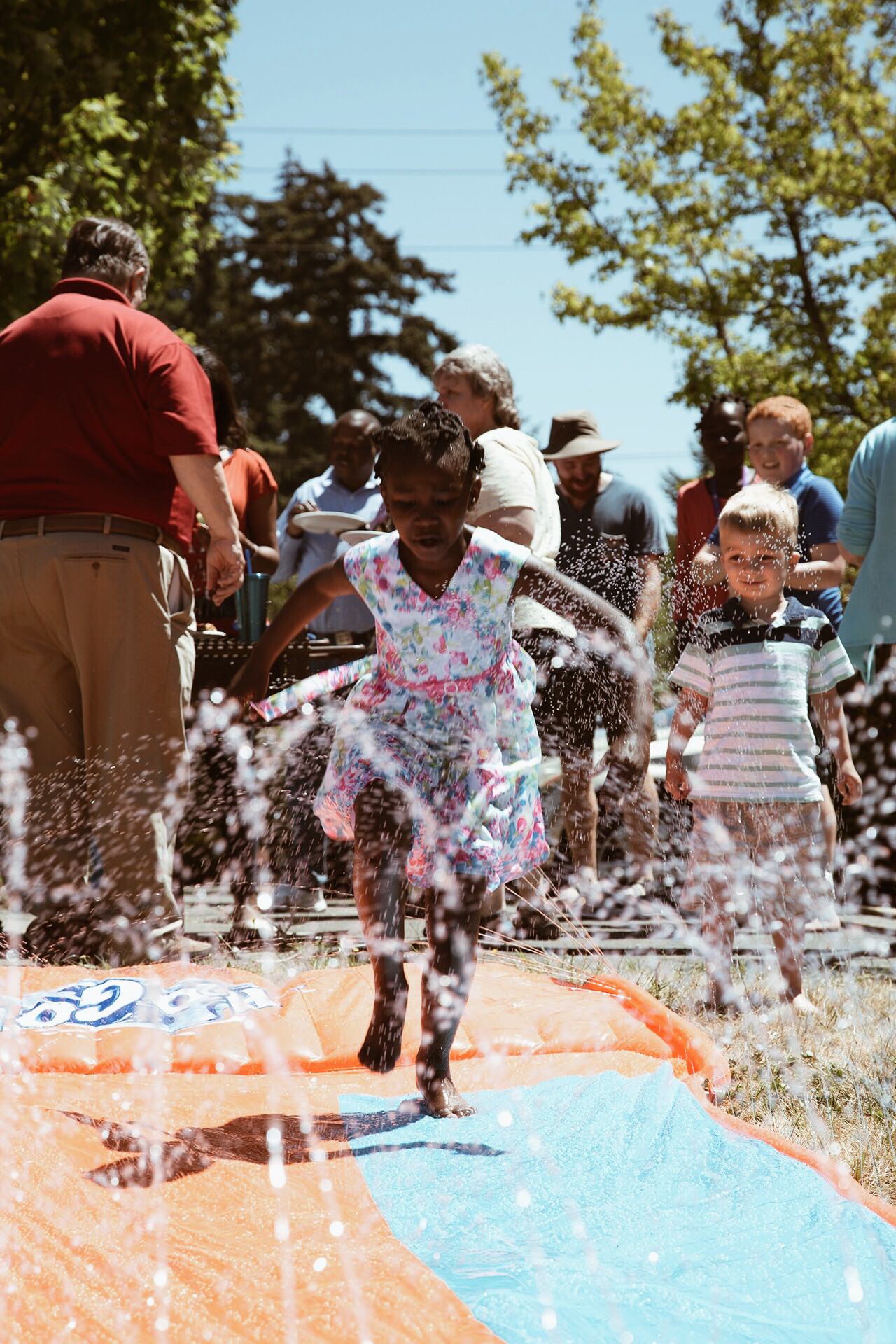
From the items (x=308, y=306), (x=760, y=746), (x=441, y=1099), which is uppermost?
(x=308, y=306)

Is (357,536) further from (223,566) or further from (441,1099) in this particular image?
(441,1099)

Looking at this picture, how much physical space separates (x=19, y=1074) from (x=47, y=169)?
31.0 ft

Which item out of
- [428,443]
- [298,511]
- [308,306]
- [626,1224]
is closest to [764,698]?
[428,443]

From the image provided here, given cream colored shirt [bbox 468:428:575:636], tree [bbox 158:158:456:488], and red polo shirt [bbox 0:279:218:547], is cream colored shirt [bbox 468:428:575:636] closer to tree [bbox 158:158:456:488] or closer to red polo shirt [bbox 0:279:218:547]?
red polo shirt [bbox 0:279:218:547]

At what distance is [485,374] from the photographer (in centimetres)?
493

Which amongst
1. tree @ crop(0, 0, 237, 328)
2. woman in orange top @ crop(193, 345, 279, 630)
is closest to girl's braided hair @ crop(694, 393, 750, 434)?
woman in orange top @ crop(193, 345, 279, 630)

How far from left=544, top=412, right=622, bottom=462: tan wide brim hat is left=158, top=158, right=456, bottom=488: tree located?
3307cm

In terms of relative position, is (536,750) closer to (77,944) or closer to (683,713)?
(683,713)

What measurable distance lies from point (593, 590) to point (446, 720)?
2.52 meters

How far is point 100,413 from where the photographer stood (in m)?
4.35

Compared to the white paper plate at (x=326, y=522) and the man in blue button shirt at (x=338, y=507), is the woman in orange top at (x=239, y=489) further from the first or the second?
the man in blue button shirt at (x=338, y=507)

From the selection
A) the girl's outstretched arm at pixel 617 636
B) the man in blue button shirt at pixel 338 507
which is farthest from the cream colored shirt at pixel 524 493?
the man in blue button shirt at pixel 338 507

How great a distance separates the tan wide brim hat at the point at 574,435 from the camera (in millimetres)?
6180

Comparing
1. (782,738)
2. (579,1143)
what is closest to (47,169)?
(782,738)
